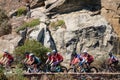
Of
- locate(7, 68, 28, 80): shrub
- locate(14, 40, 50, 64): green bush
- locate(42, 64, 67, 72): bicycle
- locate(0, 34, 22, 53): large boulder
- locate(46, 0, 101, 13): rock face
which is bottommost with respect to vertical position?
locate(0, 34, 22, 53): large boulder

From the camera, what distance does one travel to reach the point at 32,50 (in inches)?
1348

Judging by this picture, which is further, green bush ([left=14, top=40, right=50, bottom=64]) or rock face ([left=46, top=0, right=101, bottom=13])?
rock face ([left=46, top=0, right=101, bottom=13])

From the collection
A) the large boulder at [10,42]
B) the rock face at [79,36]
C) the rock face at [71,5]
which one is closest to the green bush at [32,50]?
the rock face at [79,36]

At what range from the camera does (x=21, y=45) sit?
123 feet

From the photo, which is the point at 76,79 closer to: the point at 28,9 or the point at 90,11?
the point at 90,11

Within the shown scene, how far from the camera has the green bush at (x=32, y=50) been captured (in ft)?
112

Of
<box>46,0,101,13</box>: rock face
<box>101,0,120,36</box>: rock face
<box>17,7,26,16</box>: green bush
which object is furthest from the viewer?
<box>17,7,26,16</box>: green bush

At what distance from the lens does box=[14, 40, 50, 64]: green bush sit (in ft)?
112

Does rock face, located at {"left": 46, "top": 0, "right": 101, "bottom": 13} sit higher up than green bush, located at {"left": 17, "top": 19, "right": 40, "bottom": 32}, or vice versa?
rock face, located at {"left": 46, "top": 0, "right": 101, "bottom": 13}

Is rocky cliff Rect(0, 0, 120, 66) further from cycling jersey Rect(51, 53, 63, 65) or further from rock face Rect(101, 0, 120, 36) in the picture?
cycling jersey Rect(51, 53, 63, 65)

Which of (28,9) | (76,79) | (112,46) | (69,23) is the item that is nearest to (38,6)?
(28,9)

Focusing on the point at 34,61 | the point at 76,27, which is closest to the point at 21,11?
the point at 76,27

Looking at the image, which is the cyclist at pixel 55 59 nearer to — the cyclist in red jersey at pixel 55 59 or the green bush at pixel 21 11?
the cyclist in red jersey at pixel 55 59

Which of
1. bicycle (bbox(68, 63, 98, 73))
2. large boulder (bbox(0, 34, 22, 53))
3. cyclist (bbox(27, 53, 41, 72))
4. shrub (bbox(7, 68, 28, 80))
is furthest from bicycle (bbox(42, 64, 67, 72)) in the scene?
large boulder (bbox(0, 34, 22, 53))
